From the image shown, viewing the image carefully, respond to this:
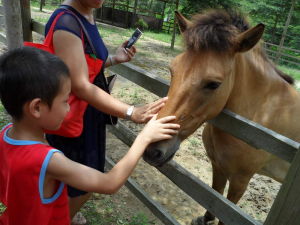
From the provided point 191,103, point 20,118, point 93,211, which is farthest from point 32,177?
point 93,211

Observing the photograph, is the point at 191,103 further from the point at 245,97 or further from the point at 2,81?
the point at 2,81

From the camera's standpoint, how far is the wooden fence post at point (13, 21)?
310 cm

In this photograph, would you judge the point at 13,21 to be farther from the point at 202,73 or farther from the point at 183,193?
the point at 183,193

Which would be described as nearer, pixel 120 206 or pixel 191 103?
pixel 191 103

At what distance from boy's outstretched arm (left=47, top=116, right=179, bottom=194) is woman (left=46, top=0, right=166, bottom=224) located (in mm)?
259

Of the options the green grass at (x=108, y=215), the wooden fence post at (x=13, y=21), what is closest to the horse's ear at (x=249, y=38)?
the green grass at (x=108, y=215)

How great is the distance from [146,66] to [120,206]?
21.5ft

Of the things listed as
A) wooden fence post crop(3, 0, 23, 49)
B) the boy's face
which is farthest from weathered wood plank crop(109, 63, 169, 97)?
wooden fence post crop(3, 0, 23, 49)

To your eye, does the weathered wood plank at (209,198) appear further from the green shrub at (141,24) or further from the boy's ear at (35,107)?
the green shrub at (141,24)

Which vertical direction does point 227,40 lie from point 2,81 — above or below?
above

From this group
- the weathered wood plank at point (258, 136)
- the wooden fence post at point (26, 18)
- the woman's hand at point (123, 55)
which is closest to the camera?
the weathered wood plank at point (258, 136)

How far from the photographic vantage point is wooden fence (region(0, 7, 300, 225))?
4.22 ft

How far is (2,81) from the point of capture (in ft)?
3.61

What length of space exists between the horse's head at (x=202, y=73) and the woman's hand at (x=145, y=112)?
0.17ft
